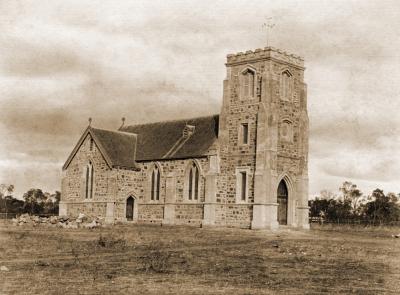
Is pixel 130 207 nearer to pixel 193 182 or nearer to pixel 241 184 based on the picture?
pixel 193 182

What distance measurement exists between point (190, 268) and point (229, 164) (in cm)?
2724

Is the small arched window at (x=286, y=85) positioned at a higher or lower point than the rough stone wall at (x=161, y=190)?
higher

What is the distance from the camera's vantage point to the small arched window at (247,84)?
43312 millimetres

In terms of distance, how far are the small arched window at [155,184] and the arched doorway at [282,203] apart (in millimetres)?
10370

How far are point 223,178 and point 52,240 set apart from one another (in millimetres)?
20013

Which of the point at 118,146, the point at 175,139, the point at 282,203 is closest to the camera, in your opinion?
the point at 282,203

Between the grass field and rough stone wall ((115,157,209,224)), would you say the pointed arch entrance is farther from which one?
the grass field

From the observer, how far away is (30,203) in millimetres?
81312

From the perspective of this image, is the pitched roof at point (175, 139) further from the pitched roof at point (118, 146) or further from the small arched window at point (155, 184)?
the small arched window at point (155, 184)

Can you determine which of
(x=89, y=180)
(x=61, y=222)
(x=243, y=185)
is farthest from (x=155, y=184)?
(x=61, y=222)

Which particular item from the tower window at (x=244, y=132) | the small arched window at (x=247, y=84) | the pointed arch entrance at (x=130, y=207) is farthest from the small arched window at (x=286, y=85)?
the pointed arch entrance at (x=130, y=207)

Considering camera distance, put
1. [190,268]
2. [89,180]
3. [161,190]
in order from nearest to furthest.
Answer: [190,268]
[161,190]
[89,180]

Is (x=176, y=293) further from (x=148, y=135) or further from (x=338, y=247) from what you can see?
(x=148, y=135)

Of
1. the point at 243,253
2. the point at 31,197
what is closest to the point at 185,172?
the point at 243,253
